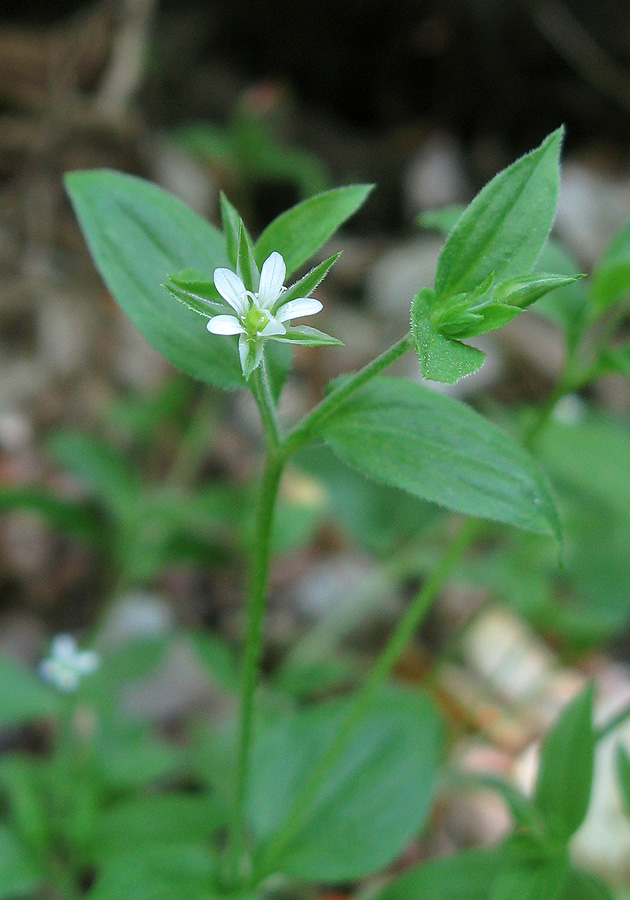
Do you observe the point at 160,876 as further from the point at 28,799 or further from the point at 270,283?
the point at 270,283

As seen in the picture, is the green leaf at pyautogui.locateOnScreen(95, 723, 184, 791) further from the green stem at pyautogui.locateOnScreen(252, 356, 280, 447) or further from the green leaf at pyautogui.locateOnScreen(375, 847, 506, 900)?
the green stem at pyautogui.locateOnScreen(252, 356, 280, 447)

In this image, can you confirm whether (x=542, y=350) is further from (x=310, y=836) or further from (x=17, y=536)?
(x=310, y=836)

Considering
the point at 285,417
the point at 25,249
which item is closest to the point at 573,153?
the point at 285,417

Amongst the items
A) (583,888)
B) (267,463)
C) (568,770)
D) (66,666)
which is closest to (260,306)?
(267,463)

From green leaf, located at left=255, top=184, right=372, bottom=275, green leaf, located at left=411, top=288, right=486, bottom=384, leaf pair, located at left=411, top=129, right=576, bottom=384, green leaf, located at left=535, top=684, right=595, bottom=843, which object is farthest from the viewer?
green leaf, located at left=535, top=684, right=595, bottom=843

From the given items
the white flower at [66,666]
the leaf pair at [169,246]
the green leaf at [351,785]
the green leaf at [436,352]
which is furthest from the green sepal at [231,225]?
the white flower at [66,666]

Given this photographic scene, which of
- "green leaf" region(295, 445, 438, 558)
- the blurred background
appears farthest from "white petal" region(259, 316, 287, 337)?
"green leaf" region(295, 445, 438, 558)
